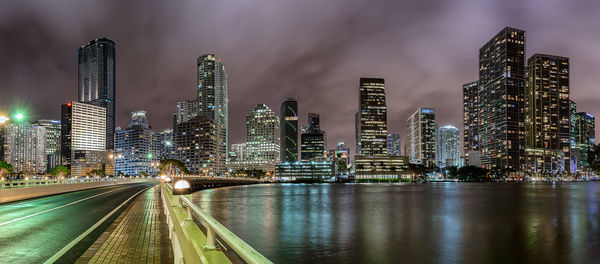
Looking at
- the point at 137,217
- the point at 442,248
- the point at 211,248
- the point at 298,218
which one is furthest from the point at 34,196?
the point at 211,248

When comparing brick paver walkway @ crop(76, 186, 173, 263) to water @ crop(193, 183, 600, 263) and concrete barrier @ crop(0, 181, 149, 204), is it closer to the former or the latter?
water @ crop(193, 183, 600, 263)

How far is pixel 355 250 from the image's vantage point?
28.1 m

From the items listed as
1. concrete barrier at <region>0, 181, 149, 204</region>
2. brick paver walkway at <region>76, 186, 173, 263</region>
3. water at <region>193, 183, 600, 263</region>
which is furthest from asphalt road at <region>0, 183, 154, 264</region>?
concrete barrier at <region>0, 181, 149, 204</region>

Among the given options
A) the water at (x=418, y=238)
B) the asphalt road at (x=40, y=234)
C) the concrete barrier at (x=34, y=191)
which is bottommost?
the water at (x=418, y=238)

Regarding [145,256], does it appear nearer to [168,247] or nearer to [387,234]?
[168,247]

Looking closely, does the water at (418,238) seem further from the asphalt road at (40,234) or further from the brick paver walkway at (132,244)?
the asphalt road at (40,234)

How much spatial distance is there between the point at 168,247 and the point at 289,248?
1753 cm

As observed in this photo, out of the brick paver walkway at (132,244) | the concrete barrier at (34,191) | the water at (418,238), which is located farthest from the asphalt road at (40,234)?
the concrete barrier at (34,191)

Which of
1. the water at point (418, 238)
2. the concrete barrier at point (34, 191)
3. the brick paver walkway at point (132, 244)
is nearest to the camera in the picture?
the brick paver walkway at point (132, 244)

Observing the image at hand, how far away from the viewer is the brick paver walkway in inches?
388

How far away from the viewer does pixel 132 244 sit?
38.6 ft

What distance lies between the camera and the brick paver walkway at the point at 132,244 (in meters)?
9.85

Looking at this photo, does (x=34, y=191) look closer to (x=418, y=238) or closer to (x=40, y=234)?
(x=40, y=234)

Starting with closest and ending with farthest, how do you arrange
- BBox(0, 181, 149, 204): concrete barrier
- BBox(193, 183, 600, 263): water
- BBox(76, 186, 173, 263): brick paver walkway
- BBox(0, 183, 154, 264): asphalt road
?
1. BBox(76, 186, 173, 263): brick paver walkway
2. BBox(0, 183, 154, 264): asphalt road
3. BBox(193, 183, 600, 263): water
4. BBox(0, 181, 149, 204): concrete barrier
